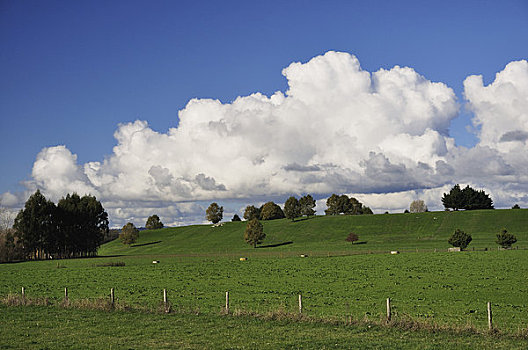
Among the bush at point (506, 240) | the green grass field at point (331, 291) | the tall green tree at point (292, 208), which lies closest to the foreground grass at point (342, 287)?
the green grass field at point (331, 291)

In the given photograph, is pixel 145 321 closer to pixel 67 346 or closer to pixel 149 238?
pixel 67 346

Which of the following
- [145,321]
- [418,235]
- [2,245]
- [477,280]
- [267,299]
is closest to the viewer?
[145,321]

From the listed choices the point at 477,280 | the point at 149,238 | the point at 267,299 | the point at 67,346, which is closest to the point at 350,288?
the point at 267,299

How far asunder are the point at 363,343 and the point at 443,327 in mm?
5267

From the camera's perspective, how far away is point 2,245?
4486 inches

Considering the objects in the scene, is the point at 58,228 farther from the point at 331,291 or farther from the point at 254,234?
the point at 331,291

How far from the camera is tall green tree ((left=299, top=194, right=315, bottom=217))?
191750 millimetres

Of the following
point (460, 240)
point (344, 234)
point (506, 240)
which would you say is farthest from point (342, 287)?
point (344, 234)

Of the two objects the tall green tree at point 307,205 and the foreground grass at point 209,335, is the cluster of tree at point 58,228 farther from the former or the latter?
the foreground grass at point 209,335

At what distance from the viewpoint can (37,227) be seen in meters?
119

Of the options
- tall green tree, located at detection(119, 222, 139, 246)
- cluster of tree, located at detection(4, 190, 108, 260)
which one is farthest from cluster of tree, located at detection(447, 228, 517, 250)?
tall green tree, located at detection(119, 222, 139, 246)

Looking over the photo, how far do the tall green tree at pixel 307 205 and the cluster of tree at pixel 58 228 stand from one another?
261 ft

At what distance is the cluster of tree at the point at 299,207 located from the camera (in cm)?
18788

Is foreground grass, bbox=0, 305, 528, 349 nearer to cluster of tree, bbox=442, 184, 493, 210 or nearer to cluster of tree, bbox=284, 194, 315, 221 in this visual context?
cluster of tree, bbox=284, 194, 315, 221
